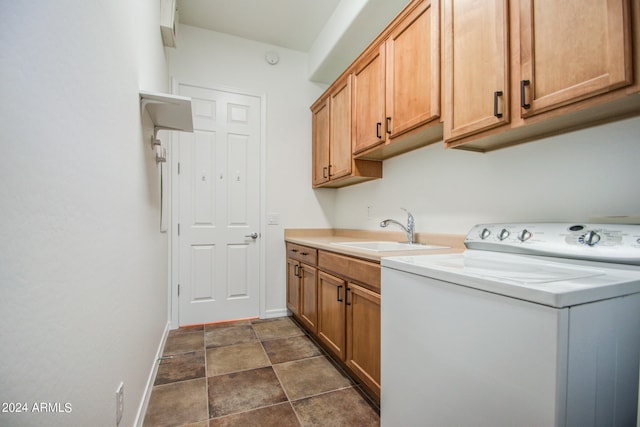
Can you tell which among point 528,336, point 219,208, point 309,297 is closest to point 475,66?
point 528,336

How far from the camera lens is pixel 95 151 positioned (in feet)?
2.81

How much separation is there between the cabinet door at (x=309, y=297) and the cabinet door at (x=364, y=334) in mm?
561

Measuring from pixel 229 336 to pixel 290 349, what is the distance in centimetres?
61

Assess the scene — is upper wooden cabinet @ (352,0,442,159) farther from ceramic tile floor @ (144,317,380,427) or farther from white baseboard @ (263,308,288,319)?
A: white baseboard @ (263,308,288,319)

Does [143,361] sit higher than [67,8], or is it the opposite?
[67,8]

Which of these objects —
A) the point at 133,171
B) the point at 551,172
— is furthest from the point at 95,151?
the point at 551,172

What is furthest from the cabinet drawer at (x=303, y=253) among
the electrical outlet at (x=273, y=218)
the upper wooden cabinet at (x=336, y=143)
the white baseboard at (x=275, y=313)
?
the upper wooden cabinet at (x=336, y=143)

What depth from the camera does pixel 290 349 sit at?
225 cm

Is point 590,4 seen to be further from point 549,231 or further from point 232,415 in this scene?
point 232,415

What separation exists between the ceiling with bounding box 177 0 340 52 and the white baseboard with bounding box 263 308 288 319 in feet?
9.29

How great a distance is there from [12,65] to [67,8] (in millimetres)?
286

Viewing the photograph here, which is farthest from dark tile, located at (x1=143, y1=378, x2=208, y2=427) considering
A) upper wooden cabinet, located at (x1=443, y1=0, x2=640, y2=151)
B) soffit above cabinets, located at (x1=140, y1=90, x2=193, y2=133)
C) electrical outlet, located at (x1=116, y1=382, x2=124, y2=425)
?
upper wooden cabinet, located at (x1=443, y1=0, x2=640, y2=151)

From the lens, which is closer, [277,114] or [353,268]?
[353,268]

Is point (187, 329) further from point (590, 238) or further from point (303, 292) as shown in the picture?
point (590, 238)
